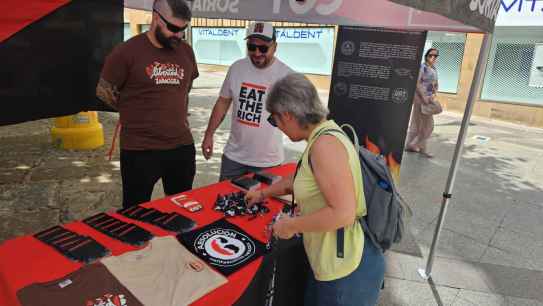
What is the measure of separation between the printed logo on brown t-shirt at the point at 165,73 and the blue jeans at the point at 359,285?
5.07ft

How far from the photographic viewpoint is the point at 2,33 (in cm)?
206

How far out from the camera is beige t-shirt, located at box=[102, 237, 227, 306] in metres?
1.33

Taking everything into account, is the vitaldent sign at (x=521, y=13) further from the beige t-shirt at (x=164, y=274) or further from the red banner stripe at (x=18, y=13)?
the beige t-shirt at (x=164, y=274)

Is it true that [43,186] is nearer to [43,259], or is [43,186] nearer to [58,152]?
[58,152]

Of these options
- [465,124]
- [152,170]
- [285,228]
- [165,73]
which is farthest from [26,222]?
[465,124]

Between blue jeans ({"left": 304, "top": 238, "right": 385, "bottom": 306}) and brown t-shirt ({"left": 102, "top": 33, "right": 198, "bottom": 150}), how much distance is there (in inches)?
55.1

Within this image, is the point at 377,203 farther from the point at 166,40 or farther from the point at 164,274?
the point at 166,40

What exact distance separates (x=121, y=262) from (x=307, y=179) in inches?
32.5

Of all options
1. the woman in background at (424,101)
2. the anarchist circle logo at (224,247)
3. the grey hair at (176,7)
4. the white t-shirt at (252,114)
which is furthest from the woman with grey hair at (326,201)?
the woman in background at (424,101)

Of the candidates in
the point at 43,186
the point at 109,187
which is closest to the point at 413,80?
the point at 109,187

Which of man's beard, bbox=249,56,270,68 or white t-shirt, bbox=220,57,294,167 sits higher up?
man's beard, bbox=249,56,270,68

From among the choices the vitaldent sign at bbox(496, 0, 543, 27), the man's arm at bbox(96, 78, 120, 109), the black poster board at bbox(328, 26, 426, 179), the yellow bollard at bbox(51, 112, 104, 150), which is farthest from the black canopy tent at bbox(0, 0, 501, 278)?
the vitaldent sign at bbox(496, 0, 543, 27)

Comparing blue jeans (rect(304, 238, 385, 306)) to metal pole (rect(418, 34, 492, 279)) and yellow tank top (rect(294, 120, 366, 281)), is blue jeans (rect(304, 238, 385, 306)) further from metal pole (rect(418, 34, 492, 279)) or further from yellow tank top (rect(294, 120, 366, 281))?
metal pole (rect(418, 34, 492, 279))

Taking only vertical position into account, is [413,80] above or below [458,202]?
above
